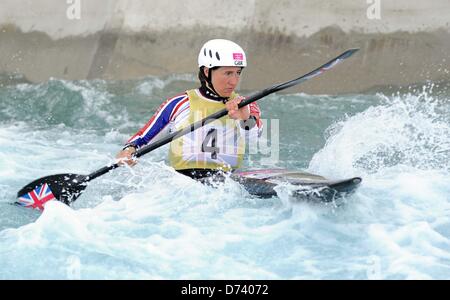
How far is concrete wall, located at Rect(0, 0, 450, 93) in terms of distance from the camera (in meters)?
10.2

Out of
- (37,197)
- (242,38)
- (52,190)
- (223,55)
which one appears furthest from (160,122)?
(242,38)

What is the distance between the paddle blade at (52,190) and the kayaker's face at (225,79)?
1.17 m

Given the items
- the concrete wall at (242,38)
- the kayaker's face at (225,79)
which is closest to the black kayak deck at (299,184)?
the kayaker's face at (225,79)

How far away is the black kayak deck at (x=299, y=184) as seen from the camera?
538 centimetres

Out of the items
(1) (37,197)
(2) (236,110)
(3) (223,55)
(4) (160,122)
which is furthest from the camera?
(1) (37,197)

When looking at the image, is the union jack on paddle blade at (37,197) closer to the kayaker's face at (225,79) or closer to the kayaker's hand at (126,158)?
the kayaker's hand at (126,158)

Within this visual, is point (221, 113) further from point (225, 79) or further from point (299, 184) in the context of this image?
point (299, 184)

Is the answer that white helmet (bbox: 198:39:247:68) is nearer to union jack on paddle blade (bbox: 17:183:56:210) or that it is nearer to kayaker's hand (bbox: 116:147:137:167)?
kayaker's hand (bbox: 116:147:137:167)

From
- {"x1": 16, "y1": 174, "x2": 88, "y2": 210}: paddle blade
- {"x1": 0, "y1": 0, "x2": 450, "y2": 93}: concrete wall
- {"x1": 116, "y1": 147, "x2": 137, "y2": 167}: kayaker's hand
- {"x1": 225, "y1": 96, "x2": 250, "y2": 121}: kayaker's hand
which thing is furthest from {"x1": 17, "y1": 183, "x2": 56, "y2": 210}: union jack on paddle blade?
{"x1": 0, "y1": 0, "x2": 450, "y2": 93}: concrete wall

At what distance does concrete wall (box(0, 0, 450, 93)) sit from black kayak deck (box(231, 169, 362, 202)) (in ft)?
14.7

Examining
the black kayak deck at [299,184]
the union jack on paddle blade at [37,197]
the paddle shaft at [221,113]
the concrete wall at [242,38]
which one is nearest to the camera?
the black kayak deck at [299,184]

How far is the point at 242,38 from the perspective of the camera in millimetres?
10750

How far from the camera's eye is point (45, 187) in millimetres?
6250

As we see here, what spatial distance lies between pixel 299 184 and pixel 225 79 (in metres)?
0.89
